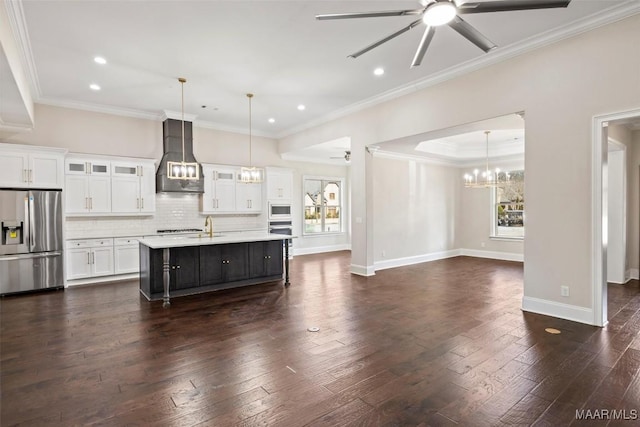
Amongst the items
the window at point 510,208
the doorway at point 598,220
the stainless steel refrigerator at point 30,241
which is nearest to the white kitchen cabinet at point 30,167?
the stainless steel refrigerator at point 30,241

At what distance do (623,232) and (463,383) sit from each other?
535 cm

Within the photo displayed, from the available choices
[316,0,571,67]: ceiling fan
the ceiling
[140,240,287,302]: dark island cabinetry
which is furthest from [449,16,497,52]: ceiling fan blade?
[140,240,287,302]: dark island cabinetry

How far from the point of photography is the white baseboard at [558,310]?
384 centimetres

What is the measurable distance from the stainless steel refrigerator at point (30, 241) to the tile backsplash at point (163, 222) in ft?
1.62

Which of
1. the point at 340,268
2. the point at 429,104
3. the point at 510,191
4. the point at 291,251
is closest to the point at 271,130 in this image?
the point at 291,251

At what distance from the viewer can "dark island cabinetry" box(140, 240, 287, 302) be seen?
16.7 feet

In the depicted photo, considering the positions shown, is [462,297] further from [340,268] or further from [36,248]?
[36,248]

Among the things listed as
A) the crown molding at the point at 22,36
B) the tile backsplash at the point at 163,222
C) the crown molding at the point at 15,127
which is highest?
the crown molding at the point at 22,36

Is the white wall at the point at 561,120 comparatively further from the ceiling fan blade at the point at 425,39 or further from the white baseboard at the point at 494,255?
the white baseboard at the point at 494,255

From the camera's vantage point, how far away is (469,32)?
2799 mm

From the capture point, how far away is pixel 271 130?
347 inches

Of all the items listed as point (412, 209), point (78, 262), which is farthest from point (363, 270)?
point (78, 262)

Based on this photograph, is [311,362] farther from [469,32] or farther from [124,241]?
[124,241]

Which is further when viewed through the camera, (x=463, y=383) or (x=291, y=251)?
(x=291, y=251)
